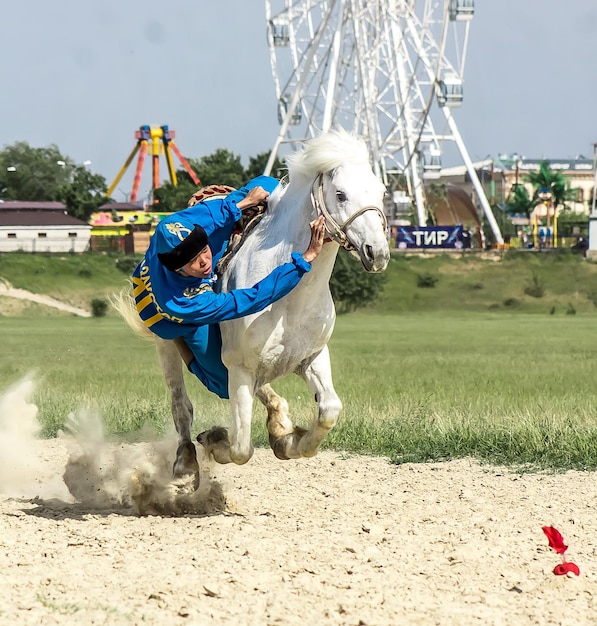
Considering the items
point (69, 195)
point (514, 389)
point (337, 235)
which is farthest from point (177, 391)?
point (69, 195)

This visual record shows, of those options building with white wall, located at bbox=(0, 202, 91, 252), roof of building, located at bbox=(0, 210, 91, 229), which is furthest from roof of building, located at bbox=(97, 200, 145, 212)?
roof of building, located at bbox=(0, 210, 91, 229)

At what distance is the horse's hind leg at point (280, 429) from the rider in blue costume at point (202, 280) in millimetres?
315

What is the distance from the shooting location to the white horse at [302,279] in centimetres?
663

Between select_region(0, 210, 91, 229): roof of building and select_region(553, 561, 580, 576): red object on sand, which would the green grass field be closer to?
select_region(553, 561, 580, 576): red object on sand

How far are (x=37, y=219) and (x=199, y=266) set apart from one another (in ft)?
260

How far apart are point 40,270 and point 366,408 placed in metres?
47.4

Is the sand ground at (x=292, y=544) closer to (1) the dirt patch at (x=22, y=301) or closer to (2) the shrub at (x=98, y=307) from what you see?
(2) the shrub at (x=98, y=307)

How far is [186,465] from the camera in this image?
775 centimetres

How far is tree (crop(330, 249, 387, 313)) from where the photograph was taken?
56344mm

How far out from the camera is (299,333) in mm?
6992

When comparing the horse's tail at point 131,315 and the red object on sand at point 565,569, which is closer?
the red object on sand at point 565,569

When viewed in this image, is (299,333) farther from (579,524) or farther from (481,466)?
(481,466)

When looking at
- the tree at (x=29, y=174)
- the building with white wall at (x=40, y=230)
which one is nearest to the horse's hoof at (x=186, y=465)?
the building with white wall at (x=40, y=230)

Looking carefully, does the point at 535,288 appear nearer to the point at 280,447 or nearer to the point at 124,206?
the point at 124,206
